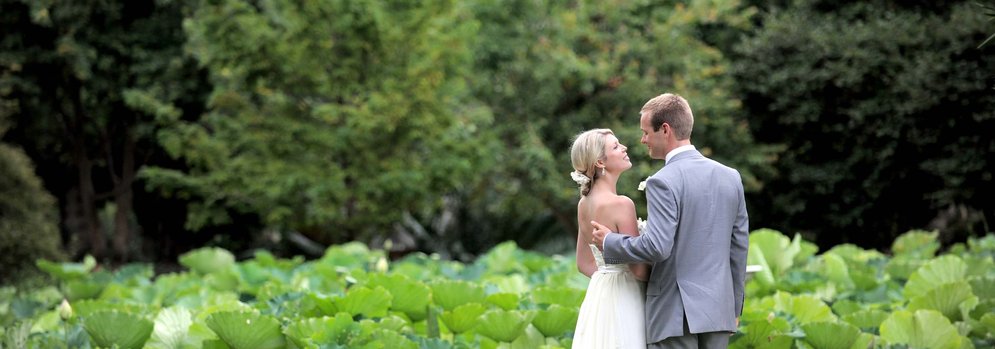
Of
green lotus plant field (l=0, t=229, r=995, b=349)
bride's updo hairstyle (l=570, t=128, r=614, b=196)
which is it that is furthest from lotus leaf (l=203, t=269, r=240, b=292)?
bride's updo hairstyle (l=570, t=128, r=614, b=196)

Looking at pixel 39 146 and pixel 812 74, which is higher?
A: pixel 812 74

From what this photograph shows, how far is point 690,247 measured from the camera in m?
3.32

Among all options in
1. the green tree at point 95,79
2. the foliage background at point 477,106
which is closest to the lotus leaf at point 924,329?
the foliage background at point 477,106

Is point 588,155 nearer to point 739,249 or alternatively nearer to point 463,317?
point 739,249

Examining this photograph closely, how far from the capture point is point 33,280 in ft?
35.5

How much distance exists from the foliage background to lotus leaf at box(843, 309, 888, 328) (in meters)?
7.24

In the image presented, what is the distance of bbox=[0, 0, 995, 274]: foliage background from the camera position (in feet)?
45.3

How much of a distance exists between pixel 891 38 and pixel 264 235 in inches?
466

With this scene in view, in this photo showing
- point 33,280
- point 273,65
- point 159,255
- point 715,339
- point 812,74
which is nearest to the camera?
point 715,339

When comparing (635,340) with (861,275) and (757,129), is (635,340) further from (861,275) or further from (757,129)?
(757,129)

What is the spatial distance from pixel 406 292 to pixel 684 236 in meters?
2.02

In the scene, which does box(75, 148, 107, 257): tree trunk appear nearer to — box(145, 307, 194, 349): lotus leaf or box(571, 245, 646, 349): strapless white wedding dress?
box(145, 307, 194, 349): lotus leaf

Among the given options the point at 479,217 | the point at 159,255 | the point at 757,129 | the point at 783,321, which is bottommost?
the point at 159,255

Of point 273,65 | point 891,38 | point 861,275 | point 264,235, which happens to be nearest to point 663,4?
point 891,38
